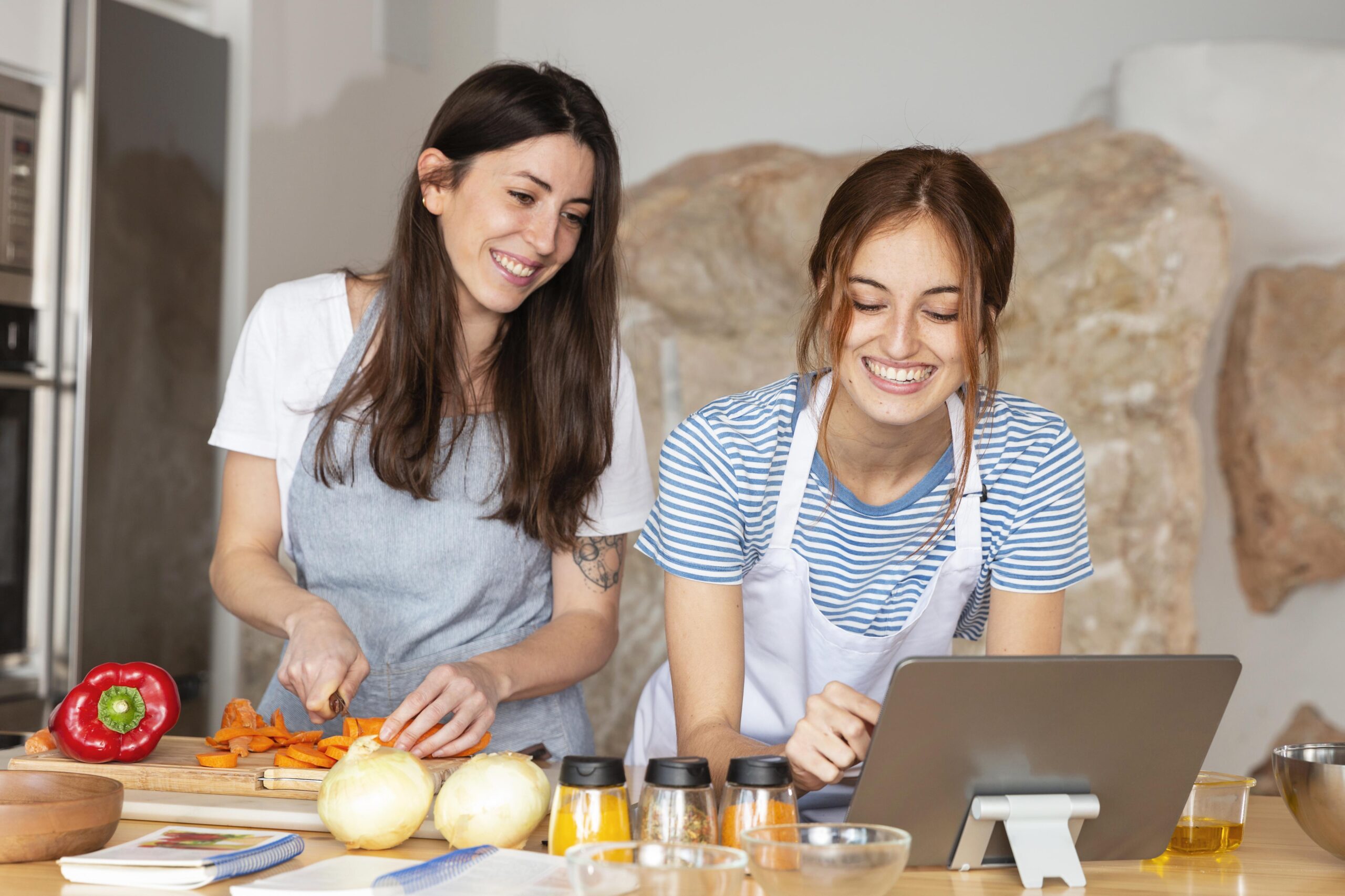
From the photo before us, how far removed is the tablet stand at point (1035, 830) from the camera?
107 cm

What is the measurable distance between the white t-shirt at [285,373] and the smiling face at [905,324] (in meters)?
0.56

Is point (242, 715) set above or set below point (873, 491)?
below

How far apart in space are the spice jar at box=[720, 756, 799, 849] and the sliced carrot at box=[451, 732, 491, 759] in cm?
46

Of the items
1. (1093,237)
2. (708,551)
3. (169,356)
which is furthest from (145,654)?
(1093,237)

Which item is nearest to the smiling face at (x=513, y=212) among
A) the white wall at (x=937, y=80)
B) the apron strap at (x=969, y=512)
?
the apron strap at (x=969, y=512)

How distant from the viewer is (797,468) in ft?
5.12

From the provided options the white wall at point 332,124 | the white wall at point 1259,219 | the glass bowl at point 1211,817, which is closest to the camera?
the glass bowl at point 1211,817

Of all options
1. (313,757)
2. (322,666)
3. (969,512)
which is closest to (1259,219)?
(969,512)

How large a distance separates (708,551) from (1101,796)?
→ 1.73 ft

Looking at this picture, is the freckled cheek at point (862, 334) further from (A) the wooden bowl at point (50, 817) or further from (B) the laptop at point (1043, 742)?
(A) the wooden bowl at point (50, 817)

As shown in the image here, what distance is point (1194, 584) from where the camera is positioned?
3.41 meters

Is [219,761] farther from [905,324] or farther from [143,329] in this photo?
[143,329]

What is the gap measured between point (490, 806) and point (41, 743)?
2.18 feet

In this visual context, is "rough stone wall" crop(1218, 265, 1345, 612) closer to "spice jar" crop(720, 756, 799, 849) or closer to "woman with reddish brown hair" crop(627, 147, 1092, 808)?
"woman with reddish brown hair" crop(627, 147, 1092, 808)
